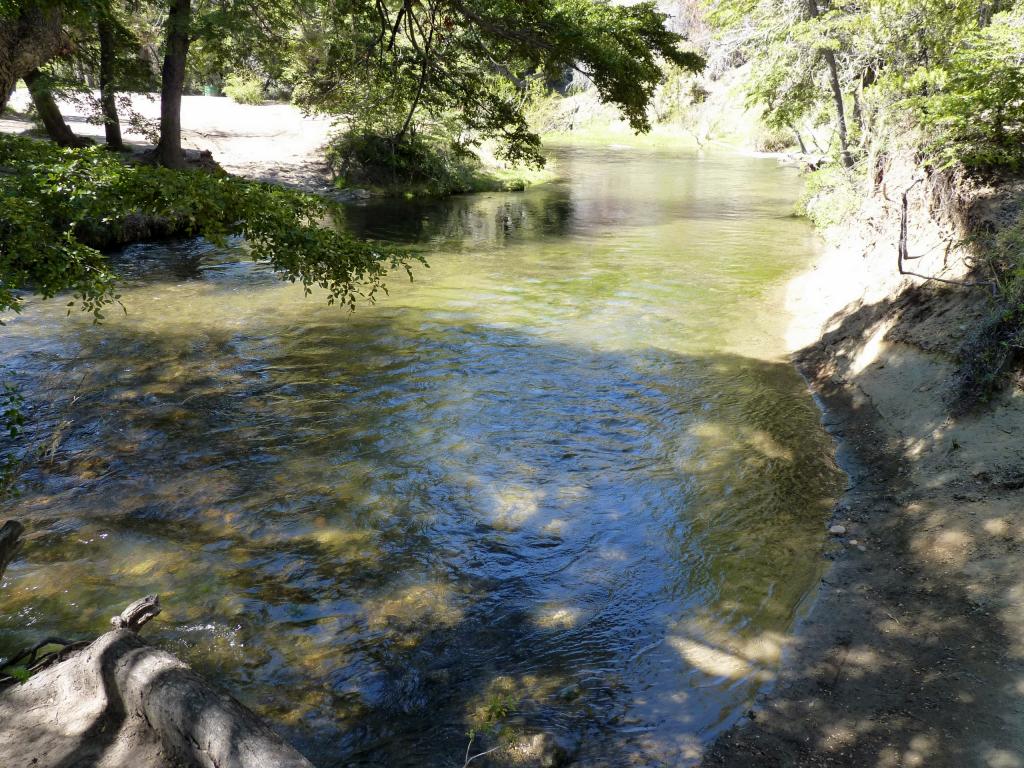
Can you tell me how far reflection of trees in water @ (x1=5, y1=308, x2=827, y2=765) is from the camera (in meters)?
4.58

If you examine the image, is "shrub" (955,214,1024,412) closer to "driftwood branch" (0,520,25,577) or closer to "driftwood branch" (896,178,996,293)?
"driftwood branch" (896,178,996,293)

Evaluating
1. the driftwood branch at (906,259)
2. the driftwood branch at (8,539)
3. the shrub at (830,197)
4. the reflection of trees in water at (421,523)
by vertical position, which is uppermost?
the shrub at (830,197)

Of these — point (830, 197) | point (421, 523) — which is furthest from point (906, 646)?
point (830, 197)

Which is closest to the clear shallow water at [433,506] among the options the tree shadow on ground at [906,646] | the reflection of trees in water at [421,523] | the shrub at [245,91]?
the reflection of trees in water at [421,523]

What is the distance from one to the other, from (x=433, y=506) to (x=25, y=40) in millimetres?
5241

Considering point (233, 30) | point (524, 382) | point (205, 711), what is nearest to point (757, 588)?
point (205, 711)

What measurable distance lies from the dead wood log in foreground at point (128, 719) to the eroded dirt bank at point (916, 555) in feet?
Result: 7.91

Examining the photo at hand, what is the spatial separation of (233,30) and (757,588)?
16970 mm

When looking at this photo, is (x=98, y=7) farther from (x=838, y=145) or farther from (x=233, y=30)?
(x=838, y=145)

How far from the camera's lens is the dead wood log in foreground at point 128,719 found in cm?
295

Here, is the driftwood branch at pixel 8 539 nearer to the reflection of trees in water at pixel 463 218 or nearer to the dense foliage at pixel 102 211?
the dense foliage at pixel 102 211

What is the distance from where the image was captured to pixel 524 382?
970cm

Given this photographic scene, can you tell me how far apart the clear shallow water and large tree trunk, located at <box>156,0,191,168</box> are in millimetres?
6994

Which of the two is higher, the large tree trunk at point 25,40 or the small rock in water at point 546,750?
the large tree trunk at point 25,40
